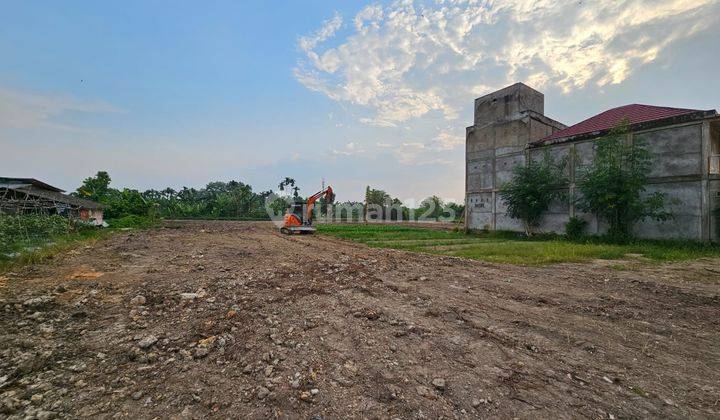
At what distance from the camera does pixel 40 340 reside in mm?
3318

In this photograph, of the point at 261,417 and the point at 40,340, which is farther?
the point at 40,340

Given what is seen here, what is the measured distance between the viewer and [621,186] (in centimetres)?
1260

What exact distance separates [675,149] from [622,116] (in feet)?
11.8

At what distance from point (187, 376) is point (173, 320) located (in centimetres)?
158

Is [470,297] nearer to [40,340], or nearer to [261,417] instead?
[261,417]

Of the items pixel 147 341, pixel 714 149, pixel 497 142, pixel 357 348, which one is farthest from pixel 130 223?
pixel 714 149

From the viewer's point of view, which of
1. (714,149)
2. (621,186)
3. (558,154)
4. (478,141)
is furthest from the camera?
(478,141)

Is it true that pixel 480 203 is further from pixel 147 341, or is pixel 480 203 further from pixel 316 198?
pixel 147 341

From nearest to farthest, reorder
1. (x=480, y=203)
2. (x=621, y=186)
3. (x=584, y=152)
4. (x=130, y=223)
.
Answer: (x=621, y=186) → (x=584, y=152) → (x=480, y=203) → (x=130, y=223)

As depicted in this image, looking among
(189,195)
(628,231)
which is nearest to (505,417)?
(628,231)

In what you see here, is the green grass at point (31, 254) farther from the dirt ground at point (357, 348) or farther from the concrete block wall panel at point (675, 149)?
the concrete block wall panel at point (675, 149)

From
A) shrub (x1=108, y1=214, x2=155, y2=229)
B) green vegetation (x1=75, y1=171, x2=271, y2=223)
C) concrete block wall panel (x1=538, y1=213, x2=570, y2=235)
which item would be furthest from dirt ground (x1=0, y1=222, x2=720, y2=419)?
green vegetation (x1=75, y1=171, x2=271, y2=223)

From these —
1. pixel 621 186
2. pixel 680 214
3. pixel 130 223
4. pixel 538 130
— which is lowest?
pixel 130 223

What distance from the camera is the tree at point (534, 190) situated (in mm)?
16016
